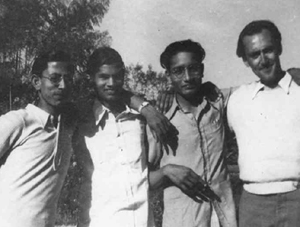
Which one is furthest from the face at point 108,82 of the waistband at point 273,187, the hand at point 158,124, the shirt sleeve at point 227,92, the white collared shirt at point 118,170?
the waistband at point 273,187

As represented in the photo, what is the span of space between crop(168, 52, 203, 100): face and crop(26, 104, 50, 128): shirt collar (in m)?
1.05

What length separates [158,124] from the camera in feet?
10.4

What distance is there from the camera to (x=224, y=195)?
3.19 metres


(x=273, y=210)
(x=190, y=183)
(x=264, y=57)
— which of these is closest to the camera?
(x=273, y=210)

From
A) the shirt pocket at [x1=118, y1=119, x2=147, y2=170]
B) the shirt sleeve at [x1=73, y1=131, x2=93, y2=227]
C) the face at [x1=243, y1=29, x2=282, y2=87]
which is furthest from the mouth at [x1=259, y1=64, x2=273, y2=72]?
the shirt sleeve at [x1=73, y1=131, x2=93, y2=227]

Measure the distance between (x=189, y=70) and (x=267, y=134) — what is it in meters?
0.78

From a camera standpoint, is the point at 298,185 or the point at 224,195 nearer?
the point at 298,185

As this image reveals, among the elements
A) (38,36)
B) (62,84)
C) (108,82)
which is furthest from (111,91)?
(38,36)

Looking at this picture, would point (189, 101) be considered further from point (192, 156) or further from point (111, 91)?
point (111, 91)

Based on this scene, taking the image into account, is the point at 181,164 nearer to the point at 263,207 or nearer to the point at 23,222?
the point at 263,207

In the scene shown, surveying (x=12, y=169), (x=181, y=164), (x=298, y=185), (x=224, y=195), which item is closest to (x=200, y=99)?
(x=181, y=164)

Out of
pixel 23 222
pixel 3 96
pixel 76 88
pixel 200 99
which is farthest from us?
pixel 3 96

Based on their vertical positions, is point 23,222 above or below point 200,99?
below

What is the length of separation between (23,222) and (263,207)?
1.71 metres
